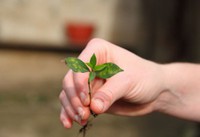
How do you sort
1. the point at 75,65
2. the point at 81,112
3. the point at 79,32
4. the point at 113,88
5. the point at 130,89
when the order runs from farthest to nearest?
the point at 79,32
the point at 130,89
the point at 113,88
the point at 81,112
the point at 75,65

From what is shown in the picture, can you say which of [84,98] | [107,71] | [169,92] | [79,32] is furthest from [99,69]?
[79,32]

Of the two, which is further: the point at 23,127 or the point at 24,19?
the point at 24,19

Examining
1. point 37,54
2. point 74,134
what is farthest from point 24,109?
point 37,54

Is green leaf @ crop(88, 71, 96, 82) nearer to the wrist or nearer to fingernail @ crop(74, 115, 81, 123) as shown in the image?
fingernail @ crop(74, 115, 81, 123)

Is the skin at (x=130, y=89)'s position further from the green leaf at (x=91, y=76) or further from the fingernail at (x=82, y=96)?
the green leaf at (x=91, y=76)

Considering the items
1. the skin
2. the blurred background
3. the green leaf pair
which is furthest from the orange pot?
the green leaf pair

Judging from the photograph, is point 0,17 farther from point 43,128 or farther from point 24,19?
point 43,128

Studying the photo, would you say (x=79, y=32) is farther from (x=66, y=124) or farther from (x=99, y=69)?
(x=99, y=69)

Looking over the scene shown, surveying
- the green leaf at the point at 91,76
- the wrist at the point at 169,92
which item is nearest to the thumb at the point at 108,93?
the green leaf at the point at 91,76
